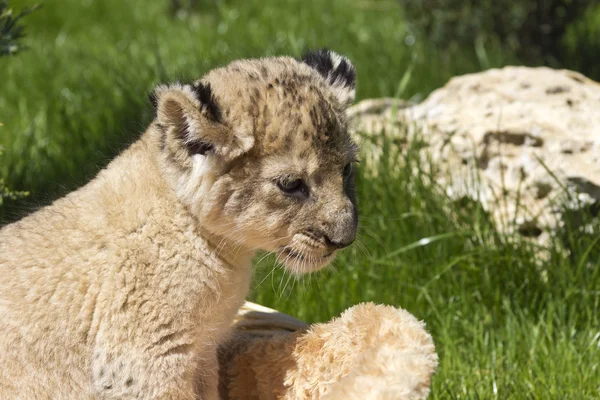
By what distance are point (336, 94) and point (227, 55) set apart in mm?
2673

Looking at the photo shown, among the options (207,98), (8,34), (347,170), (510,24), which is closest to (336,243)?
(347,170)

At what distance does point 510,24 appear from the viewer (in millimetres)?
7270

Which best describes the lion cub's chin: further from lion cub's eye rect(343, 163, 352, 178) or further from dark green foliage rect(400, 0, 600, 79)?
dark green foliage rect(400, 0, 600, 79)

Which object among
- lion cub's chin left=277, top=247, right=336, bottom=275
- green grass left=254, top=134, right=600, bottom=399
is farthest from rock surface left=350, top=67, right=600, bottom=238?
lion cub's chin left=277, top=247, right=336, bottom=275

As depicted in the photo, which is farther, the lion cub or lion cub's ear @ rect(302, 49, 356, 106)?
lion cub's ear @ rect(302, 49, 356, 106)

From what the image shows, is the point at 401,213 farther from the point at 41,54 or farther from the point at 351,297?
the point at 41,54

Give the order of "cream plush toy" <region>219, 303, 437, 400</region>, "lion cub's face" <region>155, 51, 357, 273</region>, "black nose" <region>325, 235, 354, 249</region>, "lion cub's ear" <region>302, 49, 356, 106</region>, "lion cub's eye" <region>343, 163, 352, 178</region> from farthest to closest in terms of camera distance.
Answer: "lion cub's ear" <region>302, 49, 356, 106</region> → "lion cub's eye" <region>343, 163, 352, 178</region> → "black nose" <region>325, 235, 354, 249</region> → "lion cub's face" <region>155, 51, 357, 273</region> → "cream plush toy" <region>219, 303, 437, 400</region>

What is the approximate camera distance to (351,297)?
4.60 meters

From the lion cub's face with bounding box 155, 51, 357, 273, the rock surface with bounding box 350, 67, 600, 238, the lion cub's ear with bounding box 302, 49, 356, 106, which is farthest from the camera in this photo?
the rock surface with bounding box 350, 67, 600, 238

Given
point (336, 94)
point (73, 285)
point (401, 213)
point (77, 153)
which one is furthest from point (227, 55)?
A: point (73, 285)

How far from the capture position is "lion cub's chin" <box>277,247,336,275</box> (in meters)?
3.38

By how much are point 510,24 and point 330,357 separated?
460 cm

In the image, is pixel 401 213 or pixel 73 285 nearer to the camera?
pixel 73 285

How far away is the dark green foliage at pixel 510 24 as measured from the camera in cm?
718
